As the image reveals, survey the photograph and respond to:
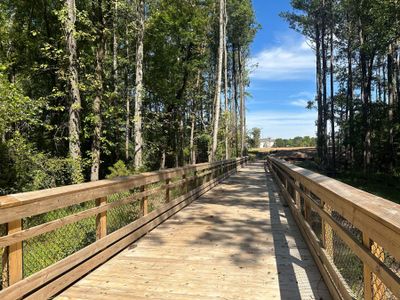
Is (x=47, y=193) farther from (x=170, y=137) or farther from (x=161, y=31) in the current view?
(x=170, y=137)

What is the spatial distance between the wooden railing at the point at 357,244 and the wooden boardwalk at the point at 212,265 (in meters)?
0.30

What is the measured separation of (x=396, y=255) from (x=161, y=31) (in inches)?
919

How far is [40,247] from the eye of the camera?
19.7ft

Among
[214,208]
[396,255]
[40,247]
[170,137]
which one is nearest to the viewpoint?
[396,255]

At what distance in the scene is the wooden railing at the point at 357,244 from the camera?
78.3 inches

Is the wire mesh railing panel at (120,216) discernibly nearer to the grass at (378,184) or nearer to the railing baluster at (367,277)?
the railing baluster at (367,277)

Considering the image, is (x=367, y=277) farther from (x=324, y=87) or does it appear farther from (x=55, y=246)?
(x=324, y=87)

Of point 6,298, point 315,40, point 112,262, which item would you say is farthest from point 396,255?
point 315,40

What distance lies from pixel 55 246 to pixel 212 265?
298 centimetres

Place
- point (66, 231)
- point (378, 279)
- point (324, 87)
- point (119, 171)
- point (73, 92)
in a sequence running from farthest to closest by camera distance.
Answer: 1. point (324, 87)
2. point (119, 171)
3. point (73, 92)
4. point (66, 231)
5. point (378, 279)

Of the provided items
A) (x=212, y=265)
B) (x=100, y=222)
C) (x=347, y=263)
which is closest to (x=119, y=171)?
(x=100, y=222)

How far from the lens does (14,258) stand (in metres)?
2.96

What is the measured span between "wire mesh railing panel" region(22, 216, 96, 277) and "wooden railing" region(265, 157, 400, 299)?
3507 mm

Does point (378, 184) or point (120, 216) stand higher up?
point (120, 216)
